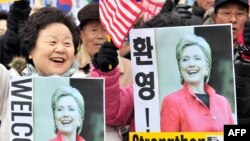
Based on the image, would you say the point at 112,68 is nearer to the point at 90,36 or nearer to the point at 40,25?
the point at 40,25

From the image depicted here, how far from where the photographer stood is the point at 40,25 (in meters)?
4.26

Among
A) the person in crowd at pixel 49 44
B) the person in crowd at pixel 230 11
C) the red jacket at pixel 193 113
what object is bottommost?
the red jacket at pixel 193 113

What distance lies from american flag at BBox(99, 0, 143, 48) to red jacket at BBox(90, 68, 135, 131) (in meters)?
0.19

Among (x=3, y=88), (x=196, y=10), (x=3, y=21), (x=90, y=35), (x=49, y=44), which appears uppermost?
(x=3, y=21)

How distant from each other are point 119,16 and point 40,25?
400mm

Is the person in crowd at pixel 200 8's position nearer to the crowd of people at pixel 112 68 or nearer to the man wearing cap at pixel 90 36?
the man wearing cap at pixel 90 36

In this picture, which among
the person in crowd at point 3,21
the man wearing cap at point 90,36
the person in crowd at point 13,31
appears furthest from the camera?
the person in crowd at point 3,21

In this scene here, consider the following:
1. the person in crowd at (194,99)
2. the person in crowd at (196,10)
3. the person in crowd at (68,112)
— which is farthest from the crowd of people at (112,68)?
the person in crowd at (196,10)

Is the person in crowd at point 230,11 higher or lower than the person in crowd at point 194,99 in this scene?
higher

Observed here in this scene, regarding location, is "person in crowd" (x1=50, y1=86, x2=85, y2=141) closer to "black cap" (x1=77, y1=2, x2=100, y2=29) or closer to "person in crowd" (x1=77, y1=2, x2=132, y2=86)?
"person in crowd" (x1=77, y1=2, x2=132, y2=86)

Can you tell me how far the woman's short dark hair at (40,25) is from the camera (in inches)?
168

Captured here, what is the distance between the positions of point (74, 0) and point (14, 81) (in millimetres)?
4166

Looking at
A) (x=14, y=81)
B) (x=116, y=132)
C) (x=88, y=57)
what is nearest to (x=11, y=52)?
(x=88, y=57)

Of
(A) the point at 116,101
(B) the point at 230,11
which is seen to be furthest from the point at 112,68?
(B) the point at 230,11
